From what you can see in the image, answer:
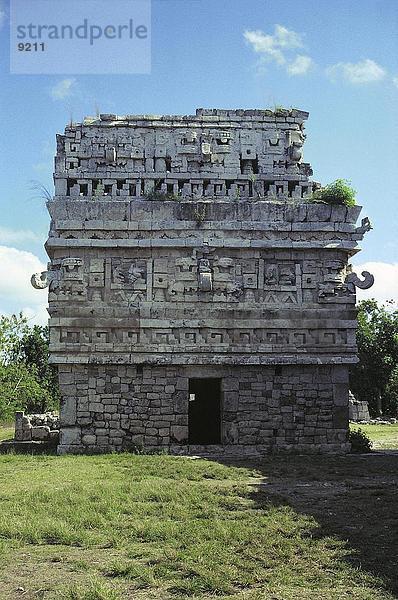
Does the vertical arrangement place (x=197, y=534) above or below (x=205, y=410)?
below

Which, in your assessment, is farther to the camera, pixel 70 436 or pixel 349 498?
pixel 70 436

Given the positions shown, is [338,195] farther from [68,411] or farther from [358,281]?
[68,411]

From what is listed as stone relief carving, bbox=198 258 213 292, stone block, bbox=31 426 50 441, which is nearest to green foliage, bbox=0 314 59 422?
stone block, bbox=31 426 50 441

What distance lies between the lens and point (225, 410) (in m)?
14.1

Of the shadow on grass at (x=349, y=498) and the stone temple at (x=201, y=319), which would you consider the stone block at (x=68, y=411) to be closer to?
the stone temple at (x=201, y=319)

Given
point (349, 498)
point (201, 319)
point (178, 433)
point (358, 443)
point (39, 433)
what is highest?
point (201, 319)

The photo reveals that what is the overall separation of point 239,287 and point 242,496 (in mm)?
5915

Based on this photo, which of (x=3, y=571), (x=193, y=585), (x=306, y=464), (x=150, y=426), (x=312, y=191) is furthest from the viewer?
(x=312, y=191)

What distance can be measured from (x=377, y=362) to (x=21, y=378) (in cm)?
1798

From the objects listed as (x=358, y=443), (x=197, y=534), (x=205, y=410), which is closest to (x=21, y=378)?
(x=205, y=410)

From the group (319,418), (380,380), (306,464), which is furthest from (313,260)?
(380,380)

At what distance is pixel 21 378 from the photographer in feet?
97.6

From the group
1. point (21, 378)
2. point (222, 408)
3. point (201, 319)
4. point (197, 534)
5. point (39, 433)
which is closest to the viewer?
point (197, 534)

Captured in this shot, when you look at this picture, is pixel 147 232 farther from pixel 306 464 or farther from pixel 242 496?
pixel 242 496
